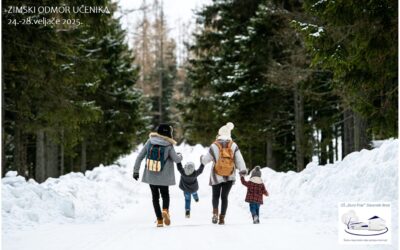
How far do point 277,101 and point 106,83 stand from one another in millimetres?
9389

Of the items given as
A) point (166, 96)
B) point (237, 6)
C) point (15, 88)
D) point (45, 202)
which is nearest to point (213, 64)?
point (237, 6)

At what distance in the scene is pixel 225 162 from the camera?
349 inches

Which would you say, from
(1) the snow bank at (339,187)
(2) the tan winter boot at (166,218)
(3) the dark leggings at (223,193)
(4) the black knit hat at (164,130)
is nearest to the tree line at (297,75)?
(1) the snow bank at (339,187)

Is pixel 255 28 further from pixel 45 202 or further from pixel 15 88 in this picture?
pixel 45 202

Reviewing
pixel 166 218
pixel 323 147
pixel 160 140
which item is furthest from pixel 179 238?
pixel 323 147

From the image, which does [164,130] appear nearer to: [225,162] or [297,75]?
[225,162]

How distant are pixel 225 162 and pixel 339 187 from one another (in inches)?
124

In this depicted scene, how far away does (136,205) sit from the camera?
1506 cm

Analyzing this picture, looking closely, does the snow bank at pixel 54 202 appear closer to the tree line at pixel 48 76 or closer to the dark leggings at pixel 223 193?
the tree line at pixel 48 76

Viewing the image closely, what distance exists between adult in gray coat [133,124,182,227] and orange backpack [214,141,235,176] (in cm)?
83

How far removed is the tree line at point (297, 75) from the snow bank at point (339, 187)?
2.70ft

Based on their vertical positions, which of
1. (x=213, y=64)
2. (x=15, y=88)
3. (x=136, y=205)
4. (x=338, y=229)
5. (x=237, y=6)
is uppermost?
(x=237, y=6)

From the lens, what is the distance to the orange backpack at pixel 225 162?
884cm

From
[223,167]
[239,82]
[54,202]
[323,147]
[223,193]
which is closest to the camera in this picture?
[223,167]
